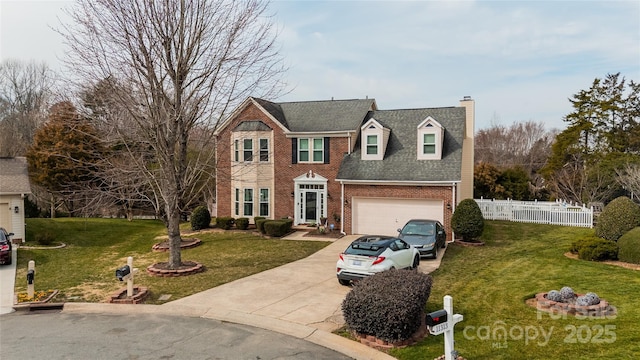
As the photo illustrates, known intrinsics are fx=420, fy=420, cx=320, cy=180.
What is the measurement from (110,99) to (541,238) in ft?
64.7

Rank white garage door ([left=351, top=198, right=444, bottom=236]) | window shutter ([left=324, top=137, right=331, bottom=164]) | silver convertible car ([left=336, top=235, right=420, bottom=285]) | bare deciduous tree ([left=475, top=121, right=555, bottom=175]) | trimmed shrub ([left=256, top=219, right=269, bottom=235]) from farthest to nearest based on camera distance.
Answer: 1. bare deciduous tree ([left=475, top=121, right=555, bottom=175])
2. window shutter ([left=324, top=137, right=331, bottom=164])
3. trimmed shrub ([left=256, top=219, right=269, bottom=235])
4. white garage door ([left=351, top=198, right=444, bottom=236])
5. silver convertible car ([left=336, top=235, right=420, bottom=285])

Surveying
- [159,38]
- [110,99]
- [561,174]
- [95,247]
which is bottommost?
[95,247]

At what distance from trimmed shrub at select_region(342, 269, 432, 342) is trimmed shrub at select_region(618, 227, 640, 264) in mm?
9579

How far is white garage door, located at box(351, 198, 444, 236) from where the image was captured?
21203 millimetres

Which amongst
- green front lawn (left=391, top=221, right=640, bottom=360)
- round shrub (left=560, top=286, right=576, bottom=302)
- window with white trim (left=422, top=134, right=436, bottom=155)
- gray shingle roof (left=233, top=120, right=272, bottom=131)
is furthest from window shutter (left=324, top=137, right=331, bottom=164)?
round shrub (left=560, top=286, right=576, bottom=302)


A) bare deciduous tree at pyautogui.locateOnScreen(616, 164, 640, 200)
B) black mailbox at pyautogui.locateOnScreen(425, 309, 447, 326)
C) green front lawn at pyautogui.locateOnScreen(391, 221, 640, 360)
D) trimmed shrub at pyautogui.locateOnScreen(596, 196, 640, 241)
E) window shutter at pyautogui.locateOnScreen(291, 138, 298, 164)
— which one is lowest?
green front lawn at pyautogui.locateOnScreen(391, 221, 640, 360)

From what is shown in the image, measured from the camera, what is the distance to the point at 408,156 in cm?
2266

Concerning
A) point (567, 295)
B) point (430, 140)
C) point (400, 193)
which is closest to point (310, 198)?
point (400, 193)

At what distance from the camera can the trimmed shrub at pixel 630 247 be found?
46.2 ft

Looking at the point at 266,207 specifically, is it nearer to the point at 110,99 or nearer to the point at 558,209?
the point at 110,99

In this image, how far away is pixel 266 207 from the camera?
83.1 feet

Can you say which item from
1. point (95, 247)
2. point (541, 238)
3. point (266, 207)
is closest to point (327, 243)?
point (266, 207)

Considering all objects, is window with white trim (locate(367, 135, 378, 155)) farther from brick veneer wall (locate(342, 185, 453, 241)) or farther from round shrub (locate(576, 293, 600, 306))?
round shrub (locate(576, 293, 600, 306))

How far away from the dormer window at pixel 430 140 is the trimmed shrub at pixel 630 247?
8.98 meters
